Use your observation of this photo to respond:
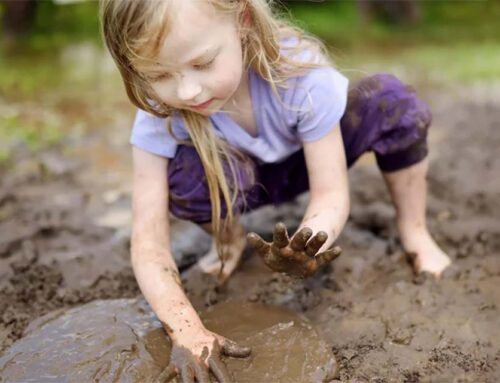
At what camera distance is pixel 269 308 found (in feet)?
6.92

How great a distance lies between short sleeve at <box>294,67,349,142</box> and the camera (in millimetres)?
2021

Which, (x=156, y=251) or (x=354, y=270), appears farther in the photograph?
(x=354, y=270)

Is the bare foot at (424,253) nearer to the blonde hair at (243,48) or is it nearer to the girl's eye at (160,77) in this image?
the blonde hair at (243,48)

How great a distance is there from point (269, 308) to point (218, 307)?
16 cm

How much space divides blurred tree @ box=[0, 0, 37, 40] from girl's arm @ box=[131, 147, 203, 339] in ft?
16.8

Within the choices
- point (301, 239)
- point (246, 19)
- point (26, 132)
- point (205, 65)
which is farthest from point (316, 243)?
point (26, 132)

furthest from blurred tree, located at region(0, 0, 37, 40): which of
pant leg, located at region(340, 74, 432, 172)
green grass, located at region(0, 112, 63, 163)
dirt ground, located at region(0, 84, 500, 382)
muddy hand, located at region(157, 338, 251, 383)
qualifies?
muddy hand, located at region(157, 338, 251, 383)

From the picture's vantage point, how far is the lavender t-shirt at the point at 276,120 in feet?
6.66

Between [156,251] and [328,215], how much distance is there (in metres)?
0.53

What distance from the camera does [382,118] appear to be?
7.40 feet

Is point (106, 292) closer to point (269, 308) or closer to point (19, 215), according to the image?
point (269, 308)

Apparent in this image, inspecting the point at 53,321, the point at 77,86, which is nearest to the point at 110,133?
the point at 77,86

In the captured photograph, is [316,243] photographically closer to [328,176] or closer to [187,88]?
[328,176]

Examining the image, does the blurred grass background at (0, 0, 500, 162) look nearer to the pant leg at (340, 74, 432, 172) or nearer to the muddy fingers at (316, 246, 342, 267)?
the pant leg at (340, 74, 432, 172)
